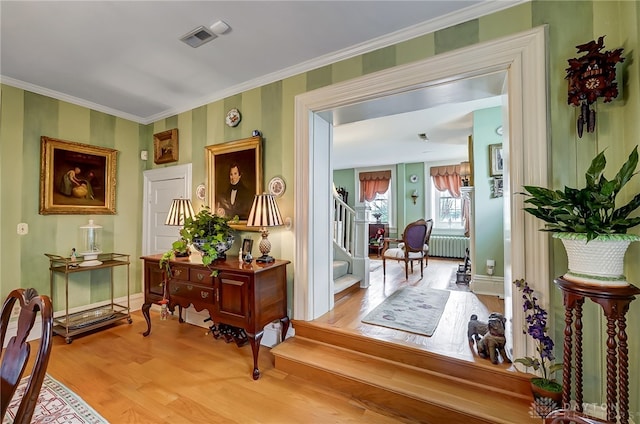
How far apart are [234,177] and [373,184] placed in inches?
223

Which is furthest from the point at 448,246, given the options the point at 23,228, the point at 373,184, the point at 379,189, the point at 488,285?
the point at 23,228

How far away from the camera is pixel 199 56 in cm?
237

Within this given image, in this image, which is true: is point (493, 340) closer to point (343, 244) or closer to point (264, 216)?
point (264, 216)

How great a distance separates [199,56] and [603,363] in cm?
352

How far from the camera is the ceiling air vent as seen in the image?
6.71 ft

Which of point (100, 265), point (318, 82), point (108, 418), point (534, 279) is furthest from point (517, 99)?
point (100, 265)

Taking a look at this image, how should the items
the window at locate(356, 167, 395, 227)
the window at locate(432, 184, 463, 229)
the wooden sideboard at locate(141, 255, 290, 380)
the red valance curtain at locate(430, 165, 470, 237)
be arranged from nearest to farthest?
the wooden sideboard at locate(141, 255, 290, 380), the red valance curtain at locate(430, 165, 470, 237), the window at locate(432, 184, 463, 229), the window at locate(356, 167, 395, 227)

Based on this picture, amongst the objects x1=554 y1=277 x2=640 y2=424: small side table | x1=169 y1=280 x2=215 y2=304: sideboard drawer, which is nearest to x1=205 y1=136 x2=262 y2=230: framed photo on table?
x1=169 y1=280 x2=215 y2=304: sideboard drawer

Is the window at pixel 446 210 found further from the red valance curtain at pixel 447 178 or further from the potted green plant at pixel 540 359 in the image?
the potted green plant at pixel 540 359

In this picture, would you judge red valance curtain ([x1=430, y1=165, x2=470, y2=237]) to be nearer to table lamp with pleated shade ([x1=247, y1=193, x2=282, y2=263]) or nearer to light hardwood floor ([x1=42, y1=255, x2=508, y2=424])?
light hardwood floor ([x1=42, y1=255, x2=508, y2=424])

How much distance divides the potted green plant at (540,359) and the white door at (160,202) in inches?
136

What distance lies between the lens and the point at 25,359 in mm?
857

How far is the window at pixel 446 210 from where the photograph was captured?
7.10 m

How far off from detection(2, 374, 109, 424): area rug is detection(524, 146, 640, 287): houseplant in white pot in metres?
2.79
